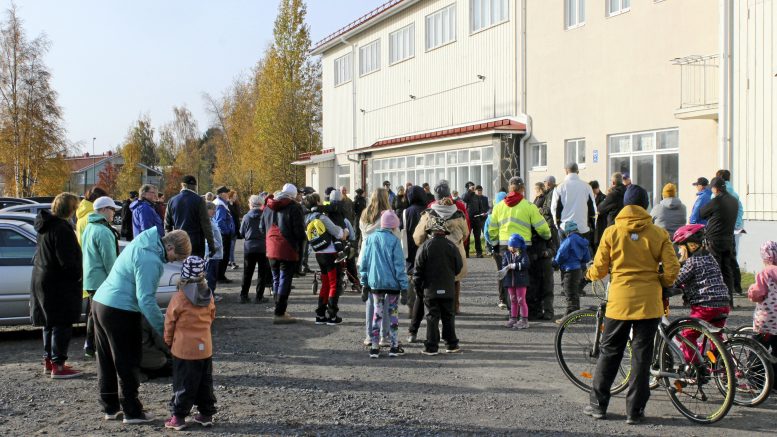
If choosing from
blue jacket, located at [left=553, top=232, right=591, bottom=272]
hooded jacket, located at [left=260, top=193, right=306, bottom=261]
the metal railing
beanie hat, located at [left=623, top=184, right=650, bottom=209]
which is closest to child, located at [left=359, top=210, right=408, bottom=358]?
hooded jacket, located at [left=260, top=193, right=306, bottom=261]

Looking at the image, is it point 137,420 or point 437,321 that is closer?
point 137,420

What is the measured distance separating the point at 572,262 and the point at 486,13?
17340 mm

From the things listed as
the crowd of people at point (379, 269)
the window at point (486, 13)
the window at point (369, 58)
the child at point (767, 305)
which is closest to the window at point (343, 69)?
the window at point (369, 58)

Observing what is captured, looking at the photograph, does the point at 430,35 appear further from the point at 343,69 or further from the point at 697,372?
the point at 697,372

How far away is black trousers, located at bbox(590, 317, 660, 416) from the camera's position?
20.9 feet

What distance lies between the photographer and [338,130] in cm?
4059

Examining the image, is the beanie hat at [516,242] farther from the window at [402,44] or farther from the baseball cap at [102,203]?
the window at [402,44]

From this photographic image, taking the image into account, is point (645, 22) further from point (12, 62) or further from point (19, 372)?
point (12, 62)

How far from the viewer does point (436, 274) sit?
29.3ft

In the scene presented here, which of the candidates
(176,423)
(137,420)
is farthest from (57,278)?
(176,423)

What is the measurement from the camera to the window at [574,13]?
71.7 ft

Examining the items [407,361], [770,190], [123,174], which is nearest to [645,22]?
[770,190]

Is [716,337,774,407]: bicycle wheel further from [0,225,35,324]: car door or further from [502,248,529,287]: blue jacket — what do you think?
[0,225,35,324]: car door

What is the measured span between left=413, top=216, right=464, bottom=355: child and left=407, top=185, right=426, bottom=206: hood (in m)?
1.83
